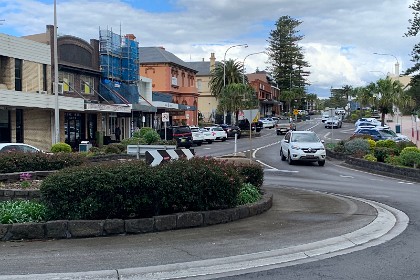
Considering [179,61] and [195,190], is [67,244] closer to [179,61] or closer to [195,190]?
[195,190]

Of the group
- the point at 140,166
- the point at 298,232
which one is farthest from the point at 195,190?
the point at 298,232

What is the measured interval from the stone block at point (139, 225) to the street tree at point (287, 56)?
11377 cm

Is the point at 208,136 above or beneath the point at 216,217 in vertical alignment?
above

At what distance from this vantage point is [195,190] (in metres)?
10.2

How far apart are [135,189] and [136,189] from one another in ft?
0.07

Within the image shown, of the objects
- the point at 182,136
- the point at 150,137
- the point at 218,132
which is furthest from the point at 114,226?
the point at 218,132

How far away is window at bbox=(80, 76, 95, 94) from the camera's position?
4453 cm

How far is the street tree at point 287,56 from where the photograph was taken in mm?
120500

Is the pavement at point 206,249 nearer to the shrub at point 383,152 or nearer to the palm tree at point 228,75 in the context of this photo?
the shrub at point 383,152

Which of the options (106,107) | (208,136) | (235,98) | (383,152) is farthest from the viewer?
(235,98)

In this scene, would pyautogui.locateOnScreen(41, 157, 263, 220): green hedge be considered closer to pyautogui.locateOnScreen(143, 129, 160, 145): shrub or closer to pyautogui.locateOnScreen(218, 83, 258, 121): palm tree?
pyautogui.locateOnScreen(143, 129, 160, 145): shrub

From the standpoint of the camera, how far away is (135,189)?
968 cm

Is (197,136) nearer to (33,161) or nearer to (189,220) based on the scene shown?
(33,161)

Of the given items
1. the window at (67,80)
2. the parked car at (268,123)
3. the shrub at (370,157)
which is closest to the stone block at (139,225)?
the shrub at (370,157)
